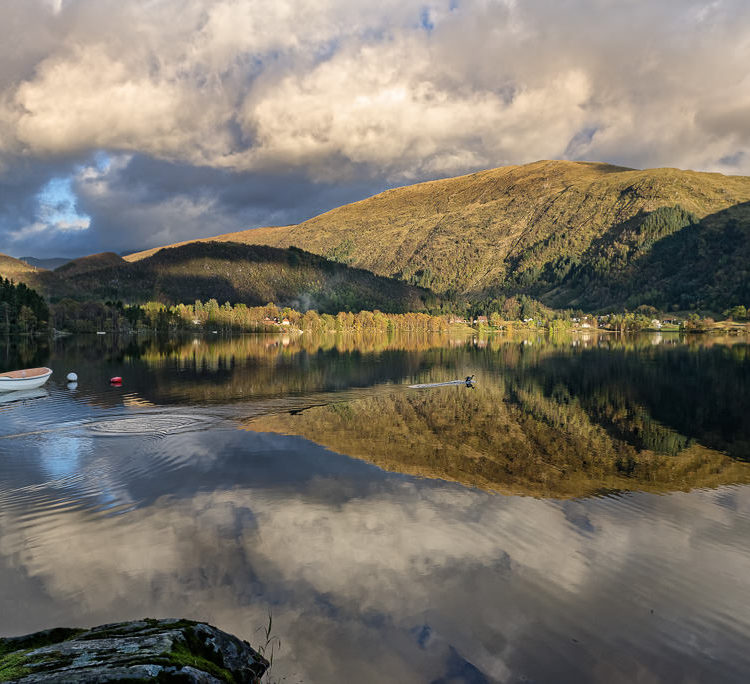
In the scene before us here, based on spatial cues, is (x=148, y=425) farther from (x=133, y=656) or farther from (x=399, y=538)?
(x=133, y=656)

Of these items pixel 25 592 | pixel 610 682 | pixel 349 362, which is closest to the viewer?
pixel 610 682

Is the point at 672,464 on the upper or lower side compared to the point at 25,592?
lower

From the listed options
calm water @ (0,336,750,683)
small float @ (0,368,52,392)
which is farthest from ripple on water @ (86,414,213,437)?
small float @ (0,368,52,392)

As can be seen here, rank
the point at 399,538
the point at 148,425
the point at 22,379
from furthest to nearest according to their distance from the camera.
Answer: the point at 22,379, the point at 148,425, the point at 399,538

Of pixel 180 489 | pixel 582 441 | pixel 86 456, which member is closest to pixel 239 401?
pixel 86 456

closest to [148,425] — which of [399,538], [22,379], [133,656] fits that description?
[22,379]

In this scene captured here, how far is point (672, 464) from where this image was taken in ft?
110

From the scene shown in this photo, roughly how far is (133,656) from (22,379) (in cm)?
6174

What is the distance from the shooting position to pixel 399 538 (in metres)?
20.7

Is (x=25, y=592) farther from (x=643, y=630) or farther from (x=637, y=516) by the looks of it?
(x=637, y=516)

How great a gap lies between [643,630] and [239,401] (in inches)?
1809

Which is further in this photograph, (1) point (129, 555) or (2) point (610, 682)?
(1) point (129, 555)

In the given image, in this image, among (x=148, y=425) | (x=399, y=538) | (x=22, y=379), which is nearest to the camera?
(x=399, y=538)

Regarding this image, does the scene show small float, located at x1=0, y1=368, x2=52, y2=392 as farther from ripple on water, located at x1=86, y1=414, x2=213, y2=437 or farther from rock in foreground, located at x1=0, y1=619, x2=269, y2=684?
rock in foreground, located at x1=0, y1=619, x2=269, y2=684
